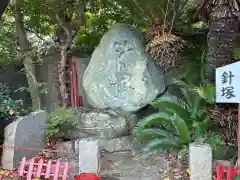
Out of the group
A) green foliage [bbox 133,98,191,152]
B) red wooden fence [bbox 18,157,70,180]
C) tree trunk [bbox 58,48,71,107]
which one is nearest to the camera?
red wooden fence [bbox 18,157,70,180]

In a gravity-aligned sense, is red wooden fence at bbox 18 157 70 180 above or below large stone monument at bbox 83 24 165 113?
below

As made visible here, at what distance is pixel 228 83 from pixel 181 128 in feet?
3.65

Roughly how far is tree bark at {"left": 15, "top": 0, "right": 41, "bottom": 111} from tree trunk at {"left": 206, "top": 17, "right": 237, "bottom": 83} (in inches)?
204

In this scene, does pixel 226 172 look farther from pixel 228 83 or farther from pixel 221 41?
pixel 221 41

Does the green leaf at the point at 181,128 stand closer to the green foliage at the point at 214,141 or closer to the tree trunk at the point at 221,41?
the green foliage at the point at 214,141

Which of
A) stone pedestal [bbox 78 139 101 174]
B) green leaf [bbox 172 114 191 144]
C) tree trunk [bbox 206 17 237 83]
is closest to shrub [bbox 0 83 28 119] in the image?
stone pedestal [bbox 78 139 101 174]

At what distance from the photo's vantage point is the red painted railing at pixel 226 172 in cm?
477

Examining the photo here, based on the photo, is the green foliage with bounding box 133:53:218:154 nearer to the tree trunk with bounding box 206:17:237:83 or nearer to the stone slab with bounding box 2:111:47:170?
the tree trunk with bounding box 206:17:237:83

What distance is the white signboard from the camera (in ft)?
16.9

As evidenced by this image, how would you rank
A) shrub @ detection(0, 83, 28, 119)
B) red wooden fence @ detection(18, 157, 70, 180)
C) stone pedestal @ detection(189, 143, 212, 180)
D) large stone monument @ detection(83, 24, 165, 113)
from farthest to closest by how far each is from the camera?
large stone monument @ detection(83, 24, 165, 113) < shrub @ detection(0, 83, 28, 119) < red wooden fence @ detection(18, 157, 70, 180) < stone pedestal @ detection(189, 143, 212, 180)

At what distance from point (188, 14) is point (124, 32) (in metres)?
1.70

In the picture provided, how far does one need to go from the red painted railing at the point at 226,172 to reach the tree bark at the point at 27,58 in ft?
19.3

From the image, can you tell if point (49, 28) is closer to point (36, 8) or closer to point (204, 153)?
point (36, 8)

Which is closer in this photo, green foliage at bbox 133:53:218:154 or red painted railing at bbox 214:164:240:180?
red painted railing at bbox 214:164:240:180
